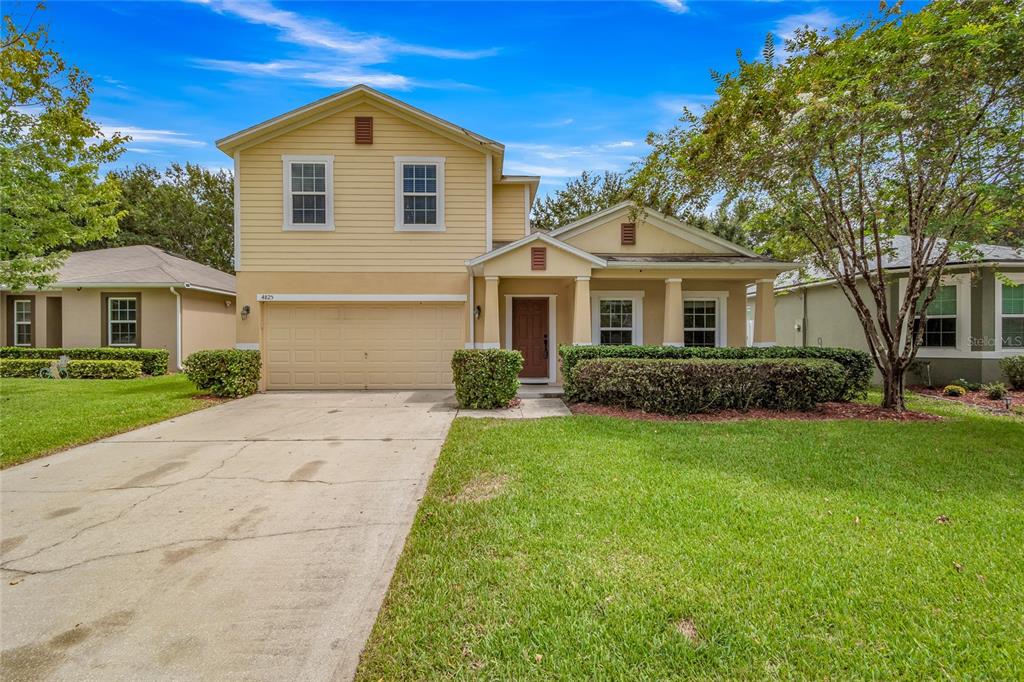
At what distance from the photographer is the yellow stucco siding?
40.2 ft

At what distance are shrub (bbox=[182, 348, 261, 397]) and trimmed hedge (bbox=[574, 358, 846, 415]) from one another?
7.93 m

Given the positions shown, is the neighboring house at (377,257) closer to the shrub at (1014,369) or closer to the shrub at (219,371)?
the shrub at (219,371)

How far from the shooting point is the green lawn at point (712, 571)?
2271mm

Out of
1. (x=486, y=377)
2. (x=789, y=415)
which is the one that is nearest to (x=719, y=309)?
(x=789, y=415)

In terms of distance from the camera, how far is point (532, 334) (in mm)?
12391

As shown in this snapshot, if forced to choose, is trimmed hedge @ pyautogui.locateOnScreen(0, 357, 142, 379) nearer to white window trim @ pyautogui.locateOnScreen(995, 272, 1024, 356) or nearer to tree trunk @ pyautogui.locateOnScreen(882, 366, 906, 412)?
tree trunk @ pyautogui.locateOnScreen(882, 366, 906, 412)

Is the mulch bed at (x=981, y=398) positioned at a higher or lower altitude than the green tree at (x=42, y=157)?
lower

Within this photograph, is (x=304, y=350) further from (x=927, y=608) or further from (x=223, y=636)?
(x=927, y=608)

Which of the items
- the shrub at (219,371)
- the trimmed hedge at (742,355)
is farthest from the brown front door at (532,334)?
the shrub at (219,371)

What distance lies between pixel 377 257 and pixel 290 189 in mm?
2559

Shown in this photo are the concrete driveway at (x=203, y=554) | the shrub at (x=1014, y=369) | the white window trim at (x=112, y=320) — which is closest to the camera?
the concrete driveway at (x=203, y=554)

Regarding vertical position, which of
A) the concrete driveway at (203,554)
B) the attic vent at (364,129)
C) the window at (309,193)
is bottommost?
the concrete driveway at (203,554)

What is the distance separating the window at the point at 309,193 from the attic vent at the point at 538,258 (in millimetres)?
4848

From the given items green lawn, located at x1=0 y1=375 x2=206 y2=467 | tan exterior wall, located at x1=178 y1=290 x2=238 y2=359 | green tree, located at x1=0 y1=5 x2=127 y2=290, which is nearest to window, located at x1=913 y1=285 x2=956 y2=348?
green lawn, located at x1=0 y1=375 x2=206 y2=467
